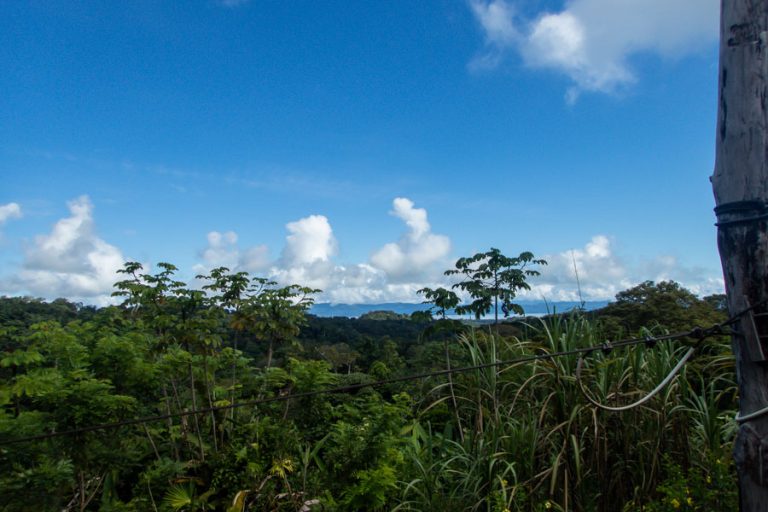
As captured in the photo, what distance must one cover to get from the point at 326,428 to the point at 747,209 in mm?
3513

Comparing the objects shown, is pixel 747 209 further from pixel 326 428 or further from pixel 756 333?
pixel 326 428

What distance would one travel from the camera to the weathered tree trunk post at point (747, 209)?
207 cm

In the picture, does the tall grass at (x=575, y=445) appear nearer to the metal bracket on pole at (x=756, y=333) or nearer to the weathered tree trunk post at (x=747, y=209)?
the weathered tree trunk post at (x=747, y=209)

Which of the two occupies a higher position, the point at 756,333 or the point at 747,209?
the point at 747,209

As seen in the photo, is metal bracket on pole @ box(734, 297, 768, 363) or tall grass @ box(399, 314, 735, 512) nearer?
metal bracket on pole @ box(734, 297, 768, 363)

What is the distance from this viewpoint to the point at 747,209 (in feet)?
6.86

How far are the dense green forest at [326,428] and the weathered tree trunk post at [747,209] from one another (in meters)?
0.54

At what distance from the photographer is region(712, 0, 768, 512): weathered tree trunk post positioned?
2.07 meters

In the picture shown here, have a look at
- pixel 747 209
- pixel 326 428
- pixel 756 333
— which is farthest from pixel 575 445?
pixel 326 428

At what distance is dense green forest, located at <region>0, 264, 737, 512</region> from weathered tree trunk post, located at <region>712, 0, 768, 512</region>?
0.54 m

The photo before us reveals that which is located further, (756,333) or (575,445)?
(575,445)

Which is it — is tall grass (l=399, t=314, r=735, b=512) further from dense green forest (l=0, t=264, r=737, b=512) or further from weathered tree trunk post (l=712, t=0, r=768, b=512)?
weathered tree trunk post (l=712, t=0, r=768, b=512)

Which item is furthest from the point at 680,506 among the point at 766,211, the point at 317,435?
the point at 317,435

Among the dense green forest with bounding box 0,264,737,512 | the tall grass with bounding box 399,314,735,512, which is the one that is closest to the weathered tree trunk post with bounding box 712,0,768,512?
the dense green forest with bounding box 0,264,737,512
